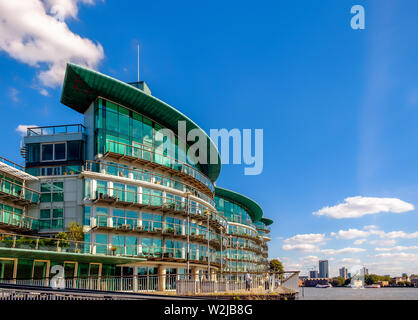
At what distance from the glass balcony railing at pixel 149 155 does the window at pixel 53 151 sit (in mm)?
5098

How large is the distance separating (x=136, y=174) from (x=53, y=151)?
28.0ft

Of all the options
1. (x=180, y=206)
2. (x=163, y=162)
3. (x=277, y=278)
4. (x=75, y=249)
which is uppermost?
(x=163, y=162)

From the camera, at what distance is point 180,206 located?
44.4 m

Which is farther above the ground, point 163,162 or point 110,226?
point 163,162

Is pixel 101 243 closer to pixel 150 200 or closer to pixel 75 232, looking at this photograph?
pixel 75 232

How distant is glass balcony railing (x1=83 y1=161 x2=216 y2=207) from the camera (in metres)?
39.5

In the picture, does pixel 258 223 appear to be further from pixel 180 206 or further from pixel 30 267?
pixel 30 267

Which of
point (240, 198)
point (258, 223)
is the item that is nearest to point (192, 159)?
point (240, 198)

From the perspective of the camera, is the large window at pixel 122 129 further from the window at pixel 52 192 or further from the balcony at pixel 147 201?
the window at pixel 52 192

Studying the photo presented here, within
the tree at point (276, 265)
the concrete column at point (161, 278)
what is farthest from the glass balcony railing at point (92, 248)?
the tree at point (276, 265)

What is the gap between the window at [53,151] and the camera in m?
42.0
